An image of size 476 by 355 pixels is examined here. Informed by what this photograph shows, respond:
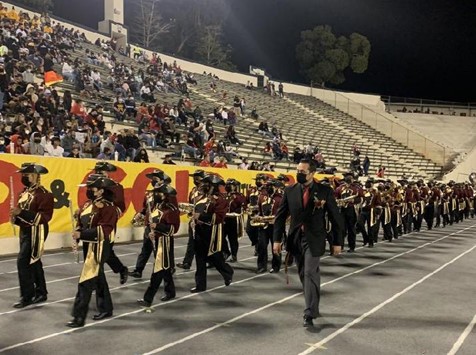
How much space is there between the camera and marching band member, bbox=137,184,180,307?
22.4 feet

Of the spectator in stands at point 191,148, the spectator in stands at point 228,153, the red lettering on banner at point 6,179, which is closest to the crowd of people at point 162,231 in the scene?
the red lettering on banner at point 6,179

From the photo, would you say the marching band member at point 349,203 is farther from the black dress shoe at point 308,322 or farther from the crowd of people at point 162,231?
the black dress shoe at point 308,322

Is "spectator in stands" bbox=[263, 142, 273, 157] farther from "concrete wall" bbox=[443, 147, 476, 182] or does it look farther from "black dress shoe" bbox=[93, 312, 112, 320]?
"black dress shoe" bbox=[93, 312, 112, 320]

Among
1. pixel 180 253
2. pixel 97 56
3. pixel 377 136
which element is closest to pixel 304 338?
pixel 180 253

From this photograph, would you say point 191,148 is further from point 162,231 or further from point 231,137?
point 162,231

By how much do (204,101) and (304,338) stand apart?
25.8m

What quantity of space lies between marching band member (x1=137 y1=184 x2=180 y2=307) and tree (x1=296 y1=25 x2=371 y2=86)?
4686 centimetres

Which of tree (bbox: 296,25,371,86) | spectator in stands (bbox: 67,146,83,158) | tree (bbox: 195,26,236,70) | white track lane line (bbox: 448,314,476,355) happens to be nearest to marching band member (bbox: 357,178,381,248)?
white track lane line (bbox: 448,314,476,355)

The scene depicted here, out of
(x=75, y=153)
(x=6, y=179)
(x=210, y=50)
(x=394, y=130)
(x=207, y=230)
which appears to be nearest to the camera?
(x=207, y=230)

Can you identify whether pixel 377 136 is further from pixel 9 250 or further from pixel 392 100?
pixel 9 250

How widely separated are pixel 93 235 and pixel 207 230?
98.0 inches

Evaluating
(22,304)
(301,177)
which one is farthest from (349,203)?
(22,304)

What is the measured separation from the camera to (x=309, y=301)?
618cm

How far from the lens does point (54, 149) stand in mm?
12672
